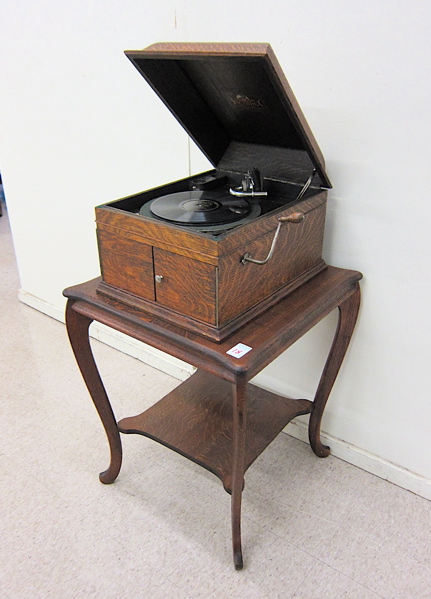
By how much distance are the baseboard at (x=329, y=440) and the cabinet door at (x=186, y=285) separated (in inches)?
33.7

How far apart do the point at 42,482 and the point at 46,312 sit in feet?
3.70

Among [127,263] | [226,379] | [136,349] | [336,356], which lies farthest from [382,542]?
[136,349]

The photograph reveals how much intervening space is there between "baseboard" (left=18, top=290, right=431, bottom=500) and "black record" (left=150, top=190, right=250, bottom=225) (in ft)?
2.84

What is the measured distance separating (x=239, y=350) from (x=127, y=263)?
34 cm

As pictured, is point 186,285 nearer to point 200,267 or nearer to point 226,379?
point 200,267

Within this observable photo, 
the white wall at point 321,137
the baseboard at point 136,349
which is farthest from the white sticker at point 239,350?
the baseboard at point 136,349

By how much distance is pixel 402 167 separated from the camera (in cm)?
130

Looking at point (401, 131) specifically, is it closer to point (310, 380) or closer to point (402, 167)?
point (402, 167)

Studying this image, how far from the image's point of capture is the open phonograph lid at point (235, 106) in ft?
3.45

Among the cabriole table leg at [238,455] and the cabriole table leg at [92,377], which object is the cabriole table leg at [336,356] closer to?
the cabriole table leg at [238,455]

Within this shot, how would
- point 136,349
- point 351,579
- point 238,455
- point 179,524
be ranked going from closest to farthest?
point 238,455 < point 351,579 < point 179,524 < point 136,349

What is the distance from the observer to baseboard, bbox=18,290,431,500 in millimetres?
1599

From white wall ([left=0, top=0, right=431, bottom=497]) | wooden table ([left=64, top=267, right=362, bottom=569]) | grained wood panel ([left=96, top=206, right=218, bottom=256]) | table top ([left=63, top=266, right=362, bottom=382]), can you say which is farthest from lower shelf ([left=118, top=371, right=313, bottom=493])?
grained wood panel ([left=96, top=206, right=218, bottom=256])

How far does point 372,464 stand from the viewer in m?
1.67
